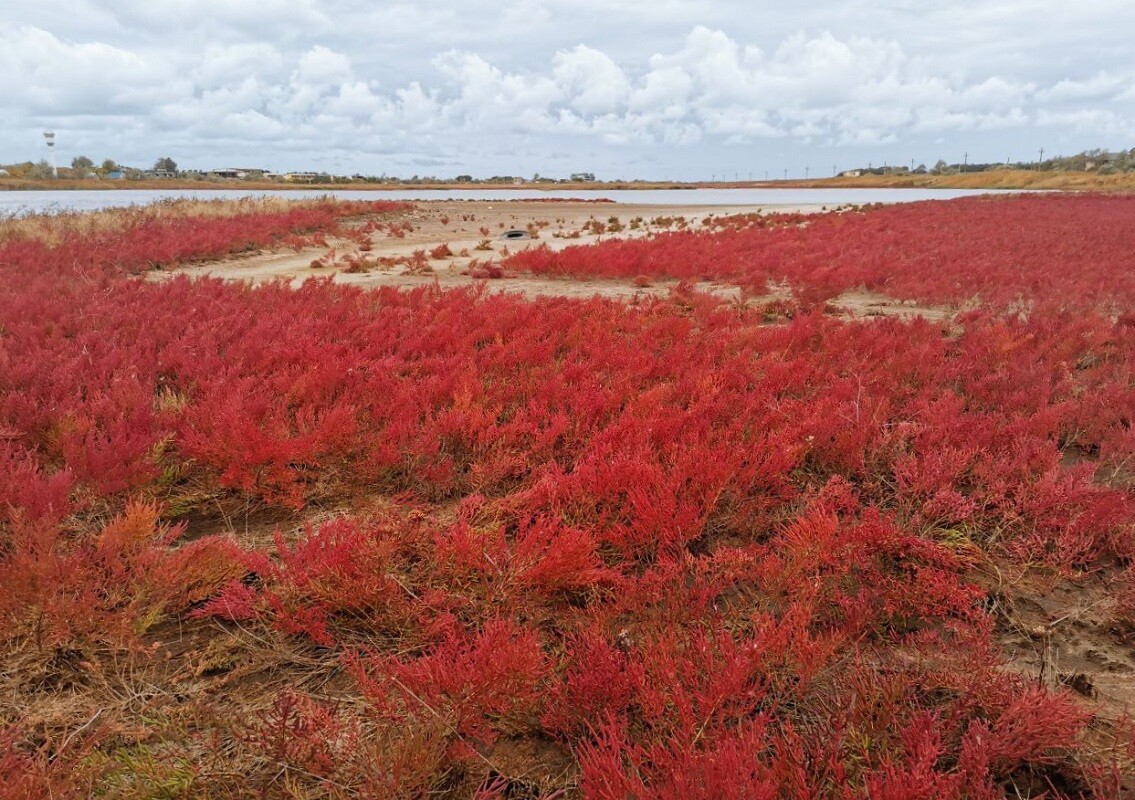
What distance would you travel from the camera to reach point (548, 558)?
2.59 meters

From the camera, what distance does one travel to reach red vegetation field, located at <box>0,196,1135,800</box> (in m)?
1.79

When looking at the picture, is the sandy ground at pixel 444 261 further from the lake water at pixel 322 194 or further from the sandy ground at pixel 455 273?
the lake water at pixel 322 194

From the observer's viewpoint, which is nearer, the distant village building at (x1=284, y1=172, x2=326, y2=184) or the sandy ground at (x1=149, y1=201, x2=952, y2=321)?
the sandy ground at (x1=149, y1=201, x2=952, y2=321)

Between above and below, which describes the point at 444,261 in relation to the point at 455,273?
above

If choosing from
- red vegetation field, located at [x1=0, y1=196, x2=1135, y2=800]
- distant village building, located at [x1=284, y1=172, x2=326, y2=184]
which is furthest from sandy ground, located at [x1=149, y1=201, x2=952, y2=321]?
distant village building, located at [x1=284, y1=172, x2=326, y2=184]

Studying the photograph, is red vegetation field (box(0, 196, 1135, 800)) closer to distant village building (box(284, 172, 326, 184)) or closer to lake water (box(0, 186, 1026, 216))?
lake water (box(0, 186, 1026, 216))

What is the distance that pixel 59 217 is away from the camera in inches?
696

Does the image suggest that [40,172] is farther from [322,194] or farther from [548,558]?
[548,558]

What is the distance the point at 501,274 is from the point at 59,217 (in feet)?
49.2

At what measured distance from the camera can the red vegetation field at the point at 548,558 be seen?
1.79 metres

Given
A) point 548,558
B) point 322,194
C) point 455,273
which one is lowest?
point 548,558

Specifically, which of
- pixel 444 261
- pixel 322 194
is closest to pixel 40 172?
pixel 322 194

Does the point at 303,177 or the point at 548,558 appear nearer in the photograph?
the point at 548,558

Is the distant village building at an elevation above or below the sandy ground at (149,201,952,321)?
above
